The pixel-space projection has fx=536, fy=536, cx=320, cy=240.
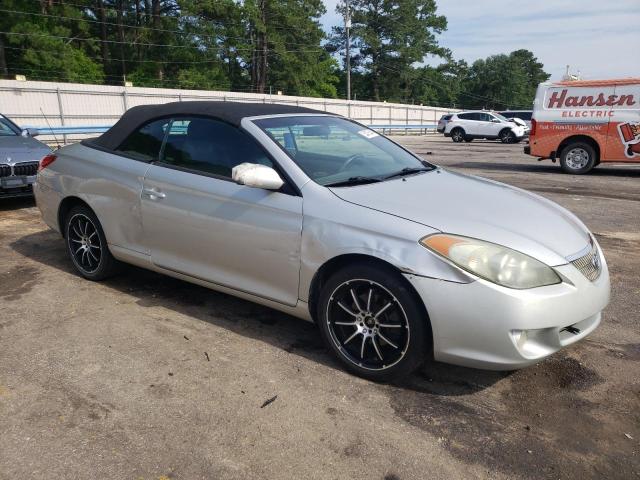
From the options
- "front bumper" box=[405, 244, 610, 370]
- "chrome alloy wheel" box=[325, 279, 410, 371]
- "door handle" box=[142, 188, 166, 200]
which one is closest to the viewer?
"front bumper" box=[405, 244, 610, 370]

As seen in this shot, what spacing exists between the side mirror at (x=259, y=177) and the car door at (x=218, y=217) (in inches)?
3.0

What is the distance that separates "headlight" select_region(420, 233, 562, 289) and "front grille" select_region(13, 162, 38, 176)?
6.41 meters

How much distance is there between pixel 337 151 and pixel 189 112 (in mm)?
1145

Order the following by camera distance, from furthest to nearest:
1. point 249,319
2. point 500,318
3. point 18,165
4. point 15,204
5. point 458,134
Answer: point 458,134, point 15,204, point 18,165, point 249,319, point 500,318

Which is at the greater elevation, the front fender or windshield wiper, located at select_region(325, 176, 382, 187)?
windshield wiper, located at select_region(325, 176, 382, 187)

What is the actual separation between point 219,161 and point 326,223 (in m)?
1.05

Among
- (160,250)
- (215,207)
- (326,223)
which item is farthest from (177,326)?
(326,223)

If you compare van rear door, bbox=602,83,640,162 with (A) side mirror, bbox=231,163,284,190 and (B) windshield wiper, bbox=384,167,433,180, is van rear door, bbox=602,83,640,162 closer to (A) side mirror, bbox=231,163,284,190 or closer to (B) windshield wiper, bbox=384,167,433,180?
(B) windshield wiper, bbox=384,167,433,180

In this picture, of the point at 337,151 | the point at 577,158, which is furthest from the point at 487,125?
the point at 337,151

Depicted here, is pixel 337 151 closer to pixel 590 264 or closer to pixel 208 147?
pixel 208 147

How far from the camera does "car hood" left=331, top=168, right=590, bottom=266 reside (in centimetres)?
284

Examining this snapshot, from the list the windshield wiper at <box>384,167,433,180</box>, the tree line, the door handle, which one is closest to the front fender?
the windshield wiper at <box>384,167,433,180</box>

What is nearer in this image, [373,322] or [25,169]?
[373,322]

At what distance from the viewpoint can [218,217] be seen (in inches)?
140
